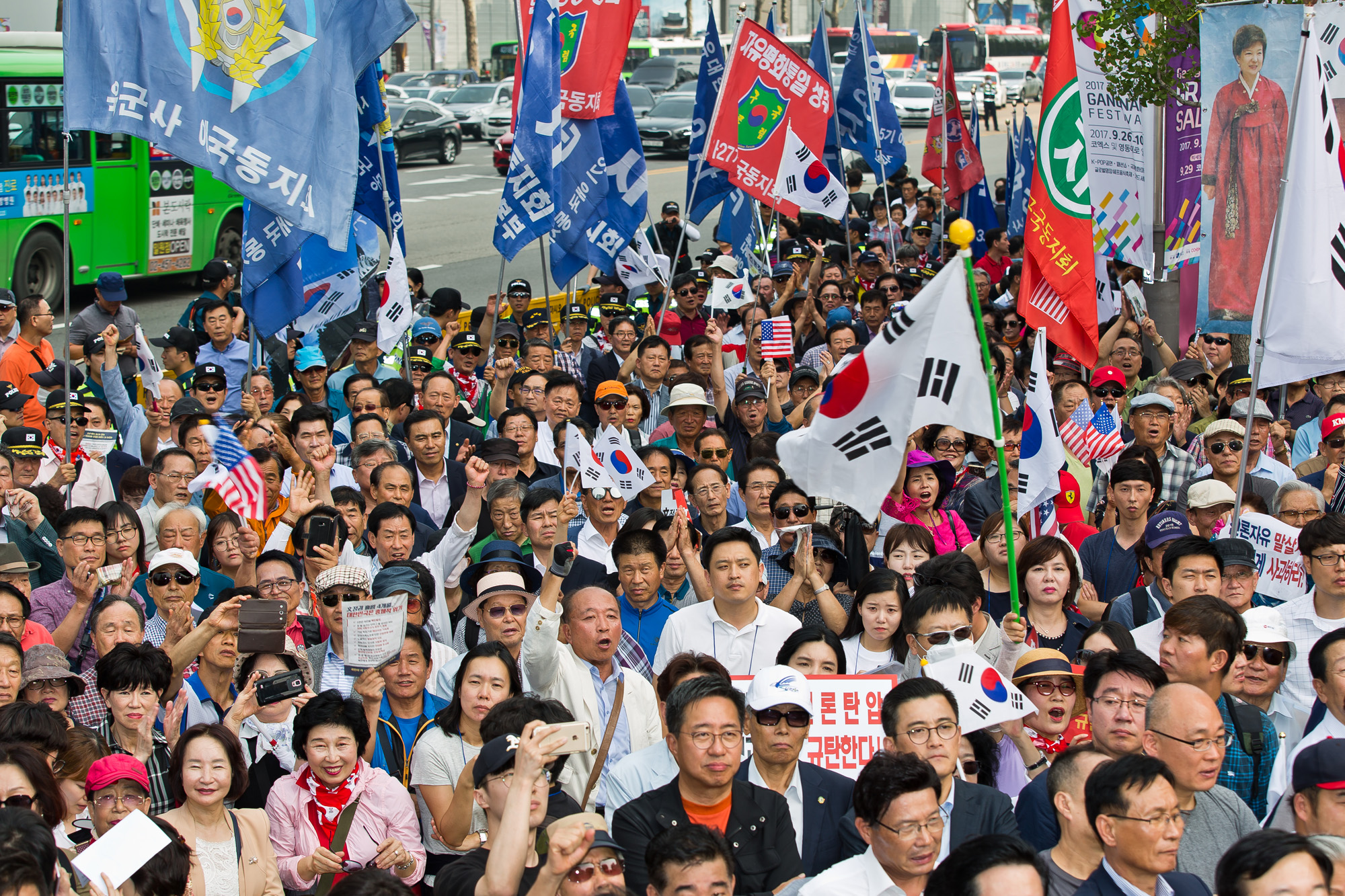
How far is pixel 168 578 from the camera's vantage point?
6832 mm

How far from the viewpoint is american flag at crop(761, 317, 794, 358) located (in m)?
11.2

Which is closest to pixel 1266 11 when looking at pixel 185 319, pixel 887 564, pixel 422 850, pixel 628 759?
pixel 887 564

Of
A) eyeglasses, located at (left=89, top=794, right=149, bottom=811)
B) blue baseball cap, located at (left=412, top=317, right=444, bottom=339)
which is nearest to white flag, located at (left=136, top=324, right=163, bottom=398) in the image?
blue baseball cap, located at (left=412, top=317, right=444, bottom=339)

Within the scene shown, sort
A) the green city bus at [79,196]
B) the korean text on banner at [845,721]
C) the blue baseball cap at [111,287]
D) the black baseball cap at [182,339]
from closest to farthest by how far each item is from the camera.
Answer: the korean text on banner at [845,721] → the blue baseball cap at [111,287] → the black baseball cap at [182,339] → the green city bus at [79,196]

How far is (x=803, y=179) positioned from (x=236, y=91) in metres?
5.85

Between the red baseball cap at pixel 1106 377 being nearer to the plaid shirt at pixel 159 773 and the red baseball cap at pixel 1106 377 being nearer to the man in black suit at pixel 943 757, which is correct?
the man in black suit at pixel 943 757

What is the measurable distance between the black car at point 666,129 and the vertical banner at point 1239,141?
29.0 meters

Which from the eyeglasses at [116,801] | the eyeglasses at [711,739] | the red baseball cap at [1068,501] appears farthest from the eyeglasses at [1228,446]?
the eyeglasses at [116,801]

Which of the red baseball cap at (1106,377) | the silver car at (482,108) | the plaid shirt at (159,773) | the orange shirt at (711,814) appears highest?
the silver car at (482,108)

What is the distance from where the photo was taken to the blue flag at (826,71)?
50.9 ft

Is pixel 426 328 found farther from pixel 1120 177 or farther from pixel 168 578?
pixel 1120 177

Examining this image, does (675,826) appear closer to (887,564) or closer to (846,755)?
(846,755)

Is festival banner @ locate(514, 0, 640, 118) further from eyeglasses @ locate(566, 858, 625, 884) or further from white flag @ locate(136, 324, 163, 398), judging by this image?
eyeglasses @ locate(566, 858, 625, 884)

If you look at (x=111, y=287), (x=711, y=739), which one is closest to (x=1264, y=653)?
(x=711, y=739)
